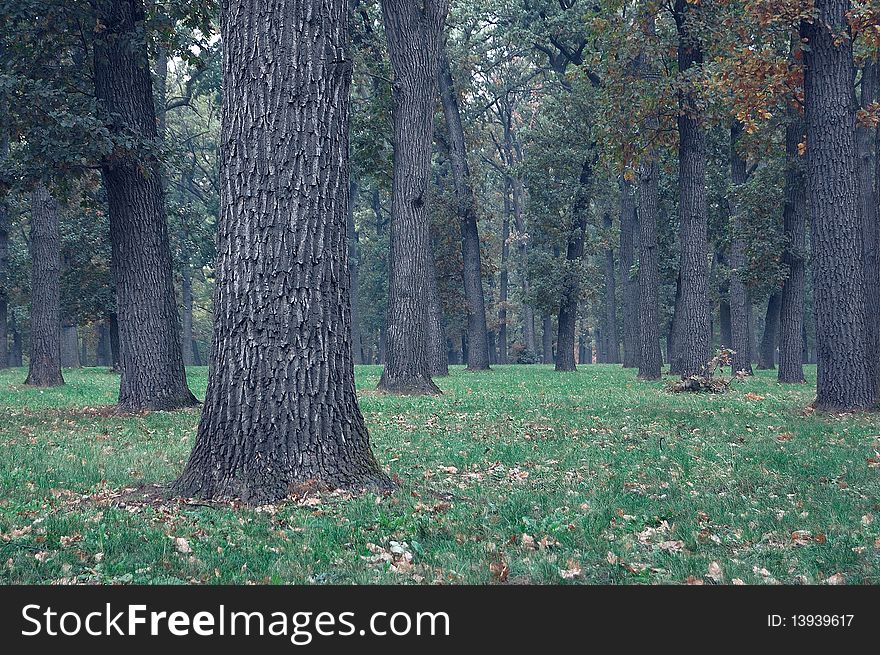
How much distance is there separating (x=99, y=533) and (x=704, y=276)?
16783mm

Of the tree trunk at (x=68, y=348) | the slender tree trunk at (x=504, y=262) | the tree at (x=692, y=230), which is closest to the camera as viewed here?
the tree at (x=692, y=230)

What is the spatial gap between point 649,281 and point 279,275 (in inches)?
761

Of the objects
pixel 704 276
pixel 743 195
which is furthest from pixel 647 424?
pixel 743 195

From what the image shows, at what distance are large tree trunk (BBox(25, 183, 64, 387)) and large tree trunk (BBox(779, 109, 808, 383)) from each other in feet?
64.8

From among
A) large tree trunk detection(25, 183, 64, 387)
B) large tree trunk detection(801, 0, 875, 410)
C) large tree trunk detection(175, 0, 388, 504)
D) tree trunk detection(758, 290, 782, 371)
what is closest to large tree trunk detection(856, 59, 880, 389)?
large tree trunk detection(801, 0, 875, 410)

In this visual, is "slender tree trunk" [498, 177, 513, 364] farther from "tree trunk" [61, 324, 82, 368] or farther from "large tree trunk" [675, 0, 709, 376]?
"large tree trunk" [675, 0, 709, 376]

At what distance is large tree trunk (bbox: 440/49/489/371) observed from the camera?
29.9 metres

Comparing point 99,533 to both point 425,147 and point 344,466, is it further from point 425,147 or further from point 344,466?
point 425,147

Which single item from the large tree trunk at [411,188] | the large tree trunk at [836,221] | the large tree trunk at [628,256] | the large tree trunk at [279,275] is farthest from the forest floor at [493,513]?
the large tree trunk at [628,256]

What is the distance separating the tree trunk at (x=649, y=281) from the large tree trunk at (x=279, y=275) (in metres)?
18.4

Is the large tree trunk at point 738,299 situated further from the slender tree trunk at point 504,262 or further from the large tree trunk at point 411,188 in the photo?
the slender tree trunk at point 504,262

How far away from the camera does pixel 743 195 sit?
23.4m

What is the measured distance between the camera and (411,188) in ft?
57.6

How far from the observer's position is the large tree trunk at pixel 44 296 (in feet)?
65.8
